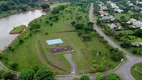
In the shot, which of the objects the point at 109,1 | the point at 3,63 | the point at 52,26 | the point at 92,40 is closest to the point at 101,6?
the point at 109,1

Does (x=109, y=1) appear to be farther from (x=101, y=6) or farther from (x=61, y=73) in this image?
(x=61, y=73)

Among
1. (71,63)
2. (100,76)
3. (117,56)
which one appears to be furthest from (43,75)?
(117,56)

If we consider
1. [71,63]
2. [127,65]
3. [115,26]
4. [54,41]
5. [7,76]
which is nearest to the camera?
[7,76]

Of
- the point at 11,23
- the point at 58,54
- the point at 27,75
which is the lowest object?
the point at 58,54

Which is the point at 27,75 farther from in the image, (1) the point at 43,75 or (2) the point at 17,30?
(2) the point at 17,30

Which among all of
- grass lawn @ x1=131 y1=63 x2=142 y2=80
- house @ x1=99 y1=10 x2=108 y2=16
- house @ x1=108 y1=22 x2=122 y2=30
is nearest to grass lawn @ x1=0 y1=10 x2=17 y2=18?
house @ x1=99 y1=10 x2=108 y2=16

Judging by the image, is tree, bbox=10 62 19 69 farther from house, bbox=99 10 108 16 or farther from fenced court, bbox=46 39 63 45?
house, bbox=99 10 108 16

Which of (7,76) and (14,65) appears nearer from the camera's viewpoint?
(7,76)

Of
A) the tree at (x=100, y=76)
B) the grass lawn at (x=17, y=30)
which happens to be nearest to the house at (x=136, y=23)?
the tree at (x=100, y=76)
